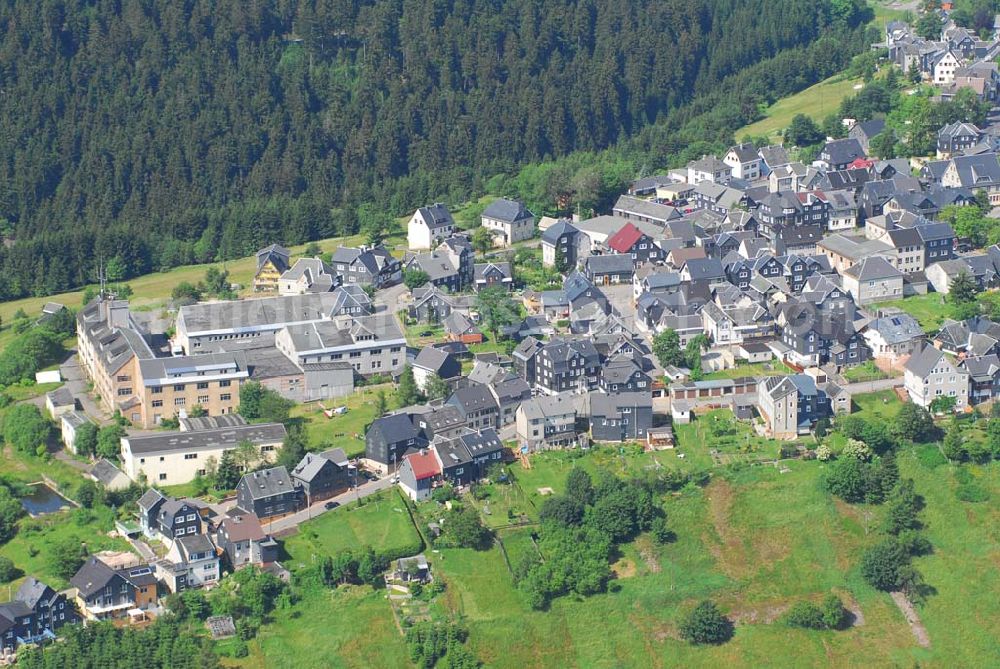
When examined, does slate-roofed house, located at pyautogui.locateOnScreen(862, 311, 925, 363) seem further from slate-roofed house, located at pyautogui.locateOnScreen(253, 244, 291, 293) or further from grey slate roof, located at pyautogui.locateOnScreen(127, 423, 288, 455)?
slate-roofed house, located at pyautogui.locateOnScreen(253, 244, 291, 293)

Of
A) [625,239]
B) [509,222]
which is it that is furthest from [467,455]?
[509,222]

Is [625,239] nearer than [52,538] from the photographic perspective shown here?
No

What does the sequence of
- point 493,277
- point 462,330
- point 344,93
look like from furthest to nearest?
1. point 344,93
2. point 493,277
3. point 462,330

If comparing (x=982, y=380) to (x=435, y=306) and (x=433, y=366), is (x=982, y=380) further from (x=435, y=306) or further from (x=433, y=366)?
(x=435, y=306)

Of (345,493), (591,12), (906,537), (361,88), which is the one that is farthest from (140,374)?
(591,12)

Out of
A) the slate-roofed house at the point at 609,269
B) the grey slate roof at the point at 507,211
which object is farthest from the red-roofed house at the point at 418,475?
the grey slate roof at the point at 507,211

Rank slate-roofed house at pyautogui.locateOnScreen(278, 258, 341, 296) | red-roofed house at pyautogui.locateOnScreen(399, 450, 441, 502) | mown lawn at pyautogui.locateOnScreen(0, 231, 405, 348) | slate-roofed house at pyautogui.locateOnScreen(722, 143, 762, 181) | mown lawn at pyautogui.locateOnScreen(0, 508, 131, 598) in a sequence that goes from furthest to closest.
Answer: slate-roofed house at pyautogui.locateOnScreen(722, 143, 762, 181) < mown lawn at pyautogui.locateOnScreen(0, 231, 405, 348) < slate-roofed house at pyautogui.locateOnScreen(278, 258, 341, 296) < red-roofed house at pyautogui.locateOnScreen(399, 450, 441, 502) < mown lawn at pyautogui.locateOnScreen(0, 508, 131, 598)

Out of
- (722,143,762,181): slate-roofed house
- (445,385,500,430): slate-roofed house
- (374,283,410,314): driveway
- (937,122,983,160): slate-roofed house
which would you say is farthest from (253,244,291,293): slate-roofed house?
(937,122,983,160): slate-roofed house
